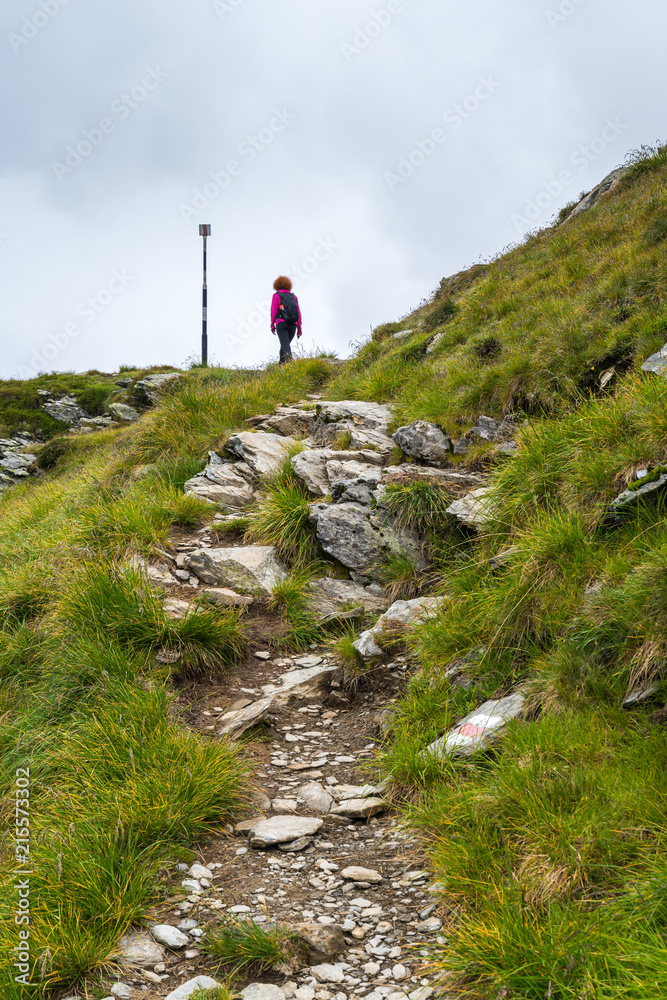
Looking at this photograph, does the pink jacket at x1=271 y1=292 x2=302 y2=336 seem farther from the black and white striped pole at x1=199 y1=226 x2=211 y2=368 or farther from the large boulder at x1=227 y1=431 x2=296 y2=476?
the black and white striped pole at x1=199 y1=226 x2=211 y2=368

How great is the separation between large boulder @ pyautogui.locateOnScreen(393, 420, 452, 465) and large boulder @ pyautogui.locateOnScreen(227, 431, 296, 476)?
5.75ft

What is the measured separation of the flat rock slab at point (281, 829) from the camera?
3.94 meters

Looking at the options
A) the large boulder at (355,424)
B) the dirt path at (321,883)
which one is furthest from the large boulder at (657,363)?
the large boulder at (355,424)

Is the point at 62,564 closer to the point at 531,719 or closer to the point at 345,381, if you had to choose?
the point at 531,719

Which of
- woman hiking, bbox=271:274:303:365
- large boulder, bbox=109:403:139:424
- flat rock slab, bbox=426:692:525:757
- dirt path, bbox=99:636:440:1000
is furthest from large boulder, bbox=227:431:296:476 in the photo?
large boulder, bbox=109:403:139:424

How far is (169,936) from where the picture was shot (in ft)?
10.5

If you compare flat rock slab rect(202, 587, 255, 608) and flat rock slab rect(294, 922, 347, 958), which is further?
flat rock slab rect(202, 587, 255, 608)

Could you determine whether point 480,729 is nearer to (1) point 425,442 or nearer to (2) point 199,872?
(2) point 199,872

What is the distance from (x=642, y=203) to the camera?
11.6 metres

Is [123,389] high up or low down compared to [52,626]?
up

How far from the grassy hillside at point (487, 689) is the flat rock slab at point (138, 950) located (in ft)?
0.25

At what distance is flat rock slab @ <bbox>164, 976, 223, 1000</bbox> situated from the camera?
112 inches

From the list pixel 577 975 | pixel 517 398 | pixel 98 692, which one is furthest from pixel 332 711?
pixel 517 398

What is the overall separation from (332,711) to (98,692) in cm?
191
